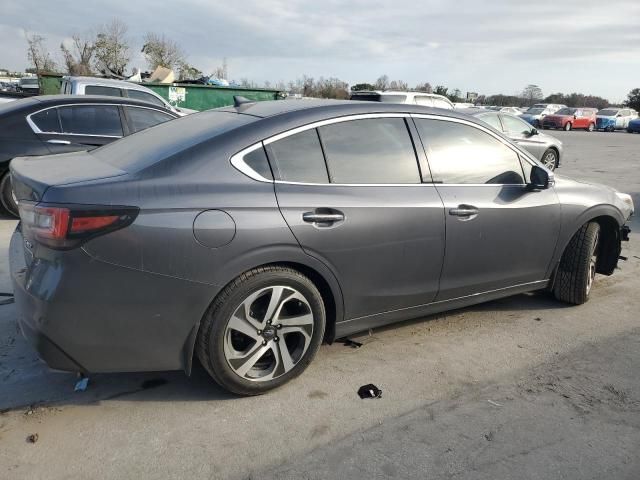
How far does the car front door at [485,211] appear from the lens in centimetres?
366

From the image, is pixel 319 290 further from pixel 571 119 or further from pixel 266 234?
pixel 571 119

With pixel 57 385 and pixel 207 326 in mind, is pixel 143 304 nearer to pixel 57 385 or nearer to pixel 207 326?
pixel 207 326

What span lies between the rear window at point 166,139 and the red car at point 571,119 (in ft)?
123

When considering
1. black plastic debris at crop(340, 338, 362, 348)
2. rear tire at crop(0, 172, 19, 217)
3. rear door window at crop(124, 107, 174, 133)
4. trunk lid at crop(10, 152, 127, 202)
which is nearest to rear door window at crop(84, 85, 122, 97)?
rear door window at crop(124, 107, 174, 133)

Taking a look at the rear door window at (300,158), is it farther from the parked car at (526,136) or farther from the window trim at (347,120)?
the parked car at (526,136)

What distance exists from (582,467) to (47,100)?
6.87 meters

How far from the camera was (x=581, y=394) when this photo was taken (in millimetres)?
3252

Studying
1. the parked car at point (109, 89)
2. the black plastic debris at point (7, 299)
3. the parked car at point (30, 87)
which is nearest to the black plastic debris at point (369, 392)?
the black plastic debris at point (7, 299)

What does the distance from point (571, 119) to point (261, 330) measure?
3872 cm

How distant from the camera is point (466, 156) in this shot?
3.83 m

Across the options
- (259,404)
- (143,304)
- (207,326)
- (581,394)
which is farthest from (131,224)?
(581,394)

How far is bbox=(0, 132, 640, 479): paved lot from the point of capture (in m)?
2.56

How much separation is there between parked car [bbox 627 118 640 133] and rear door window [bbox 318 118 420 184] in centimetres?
4123

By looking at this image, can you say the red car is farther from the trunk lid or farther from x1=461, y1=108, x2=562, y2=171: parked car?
the trunk lid
